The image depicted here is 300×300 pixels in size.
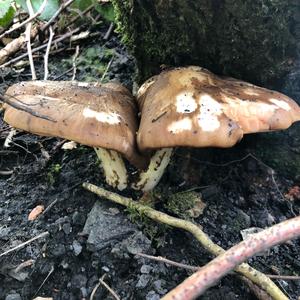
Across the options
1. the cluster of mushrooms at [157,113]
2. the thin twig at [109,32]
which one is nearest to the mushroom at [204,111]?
the cluster of mushrooms at [157,113]

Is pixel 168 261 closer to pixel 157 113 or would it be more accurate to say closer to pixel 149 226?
pixel 149 226

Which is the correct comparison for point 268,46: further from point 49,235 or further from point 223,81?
point 49,235

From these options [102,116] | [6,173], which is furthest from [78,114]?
[6,173]

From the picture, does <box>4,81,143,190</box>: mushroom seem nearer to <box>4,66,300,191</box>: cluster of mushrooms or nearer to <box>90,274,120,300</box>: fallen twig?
<box>4,66,300,191</box>: cluster of mushrooms

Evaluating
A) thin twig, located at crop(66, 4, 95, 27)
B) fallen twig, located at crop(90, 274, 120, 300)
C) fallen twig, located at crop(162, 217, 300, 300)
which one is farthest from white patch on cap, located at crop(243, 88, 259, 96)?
thin twig, located at crop(66, 4, 95, 27)

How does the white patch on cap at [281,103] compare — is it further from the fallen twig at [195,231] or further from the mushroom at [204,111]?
the fallen twig at [195,231]


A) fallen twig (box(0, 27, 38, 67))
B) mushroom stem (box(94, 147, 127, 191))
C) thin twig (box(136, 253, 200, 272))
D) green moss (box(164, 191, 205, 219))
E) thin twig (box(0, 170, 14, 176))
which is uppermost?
fallen twig (box(0, 27, 38, 67))
